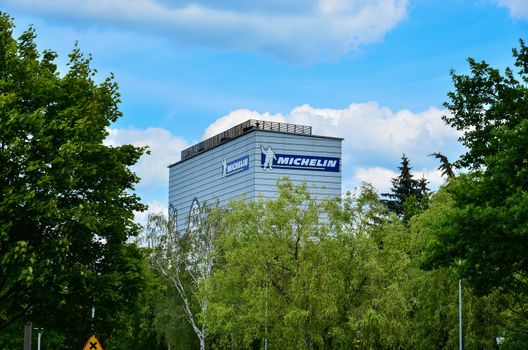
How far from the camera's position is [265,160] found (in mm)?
184750

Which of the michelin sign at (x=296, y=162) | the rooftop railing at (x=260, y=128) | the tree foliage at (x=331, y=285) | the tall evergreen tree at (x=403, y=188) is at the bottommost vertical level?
the tree foliage at (x=331, y=285)

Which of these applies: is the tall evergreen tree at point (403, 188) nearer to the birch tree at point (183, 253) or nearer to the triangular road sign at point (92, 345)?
the birch tree at point (183, 253)

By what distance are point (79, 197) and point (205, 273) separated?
158 ft

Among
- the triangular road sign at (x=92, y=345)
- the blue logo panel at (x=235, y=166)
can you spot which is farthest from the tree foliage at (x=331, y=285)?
the blue logo panel at (x=235, y=166)

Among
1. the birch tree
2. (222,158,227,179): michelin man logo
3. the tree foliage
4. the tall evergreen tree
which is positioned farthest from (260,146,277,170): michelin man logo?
the tree foliage

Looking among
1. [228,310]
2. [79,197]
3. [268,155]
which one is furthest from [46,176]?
[268,155]

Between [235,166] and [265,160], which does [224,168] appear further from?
[265,160]

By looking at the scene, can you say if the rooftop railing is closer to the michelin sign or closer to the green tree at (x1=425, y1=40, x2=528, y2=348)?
the michelin sign

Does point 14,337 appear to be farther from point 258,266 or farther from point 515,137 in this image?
point 515,137

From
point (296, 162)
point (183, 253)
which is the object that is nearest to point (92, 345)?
point (183, 253)

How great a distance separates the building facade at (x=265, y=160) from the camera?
183750 millimetres

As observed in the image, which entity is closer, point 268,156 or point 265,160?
point 265,160

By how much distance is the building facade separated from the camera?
183750mm

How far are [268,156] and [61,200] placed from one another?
15815 centimetres
